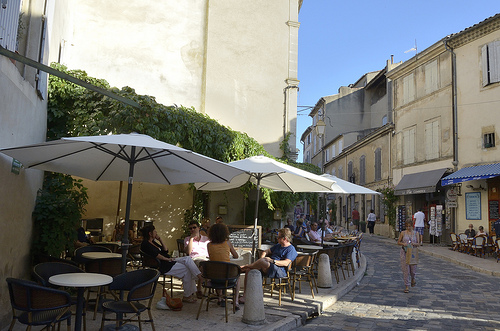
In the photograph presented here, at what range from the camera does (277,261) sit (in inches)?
261

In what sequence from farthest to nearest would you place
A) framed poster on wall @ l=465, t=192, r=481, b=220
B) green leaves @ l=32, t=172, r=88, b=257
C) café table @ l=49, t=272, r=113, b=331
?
1. framed poster on wall @ l=465, t=192, r=481, b=220
2. green leaves @ l=32, t=172, r=88, b=257
3. café table @ l=49, t=272, r=113, b=331

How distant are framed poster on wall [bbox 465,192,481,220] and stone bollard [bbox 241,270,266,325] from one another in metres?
15.3

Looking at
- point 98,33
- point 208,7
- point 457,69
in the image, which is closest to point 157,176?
point 98,33

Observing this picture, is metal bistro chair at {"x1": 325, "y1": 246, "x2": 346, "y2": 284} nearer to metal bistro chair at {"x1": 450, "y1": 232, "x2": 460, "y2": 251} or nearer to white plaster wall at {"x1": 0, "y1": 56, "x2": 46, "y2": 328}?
white plaster wall at {"x1": 0, "y1": 56, "x2": 46, "y2": 328}

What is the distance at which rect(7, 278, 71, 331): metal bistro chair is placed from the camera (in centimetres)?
372

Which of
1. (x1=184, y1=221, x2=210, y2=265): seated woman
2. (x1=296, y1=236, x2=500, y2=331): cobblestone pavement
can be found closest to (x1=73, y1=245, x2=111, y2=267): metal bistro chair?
(x1=184, y1=221, x2=210, y2=265): seated woman

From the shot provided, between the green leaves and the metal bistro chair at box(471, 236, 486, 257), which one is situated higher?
the green leaves

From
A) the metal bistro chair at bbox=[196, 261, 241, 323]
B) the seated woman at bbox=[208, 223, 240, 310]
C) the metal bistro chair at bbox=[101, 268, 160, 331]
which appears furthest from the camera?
the seated woman at bbox=[208, 223, 240, 310]

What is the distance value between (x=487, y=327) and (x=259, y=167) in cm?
426

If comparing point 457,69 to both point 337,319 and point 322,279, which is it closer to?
point 322,279

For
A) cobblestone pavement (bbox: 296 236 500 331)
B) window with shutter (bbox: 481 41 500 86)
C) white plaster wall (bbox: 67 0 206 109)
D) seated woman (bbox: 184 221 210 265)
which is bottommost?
cobblestone pavement (bbox: 296 236 500 331)

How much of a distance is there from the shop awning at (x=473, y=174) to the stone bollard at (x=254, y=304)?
547 inches

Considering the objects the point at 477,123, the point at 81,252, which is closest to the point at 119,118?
the point at 81,252

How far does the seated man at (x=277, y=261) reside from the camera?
653 centimetres
